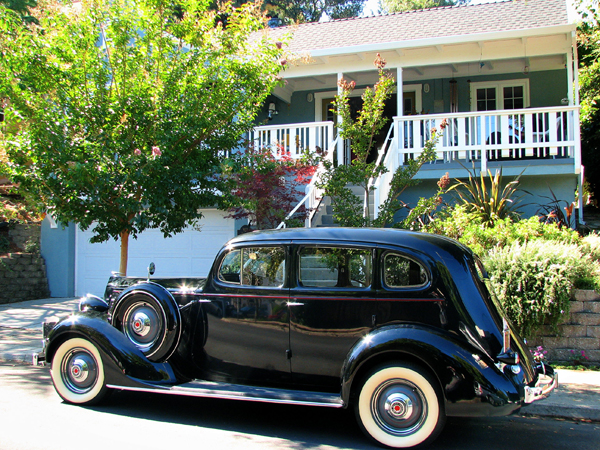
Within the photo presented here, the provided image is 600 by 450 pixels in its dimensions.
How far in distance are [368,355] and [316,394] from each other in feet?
2.05

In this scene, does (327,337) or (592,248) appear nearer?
(327,337)

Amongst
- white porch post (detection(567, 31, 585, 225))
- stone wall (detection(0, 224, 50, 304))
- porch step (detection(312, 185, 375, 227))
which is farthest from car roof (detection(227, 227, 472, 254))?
stone wall (detection(0, 224, 50, 304))

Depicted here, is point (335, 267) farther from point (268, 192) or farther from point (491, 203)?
point (491, 203)

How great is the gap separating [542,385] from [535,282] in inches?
106

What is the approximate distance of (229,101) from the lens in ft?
23.2

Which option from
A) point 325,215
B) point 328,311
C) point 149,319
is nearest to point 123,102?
point 149,319

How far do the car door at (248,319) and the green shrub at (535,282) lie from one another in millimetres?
3445

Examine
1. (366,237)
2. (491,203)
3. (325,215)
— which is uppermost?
(491,203)

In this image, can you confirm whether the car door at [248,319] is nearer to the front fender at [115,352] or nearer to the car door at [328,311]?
the car door at [328,311]

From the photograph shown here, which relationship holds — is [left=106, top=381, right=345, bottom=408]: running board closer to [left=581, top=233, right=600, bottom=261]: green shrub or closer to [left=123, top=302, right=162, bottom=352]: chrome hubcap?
[left=123, top=302, right=162, bottom=352]: chrome hubcap

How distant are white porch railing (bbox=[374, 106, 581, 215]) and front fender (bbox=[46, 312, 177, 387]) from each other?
6.39 m

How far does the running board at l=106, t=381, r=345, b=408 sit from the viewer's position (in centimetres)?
420

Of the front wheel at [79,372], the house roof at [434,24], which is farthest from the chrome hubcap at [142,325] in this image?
the house roof at [434,24]

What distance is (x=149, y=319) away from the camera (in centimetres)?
494
